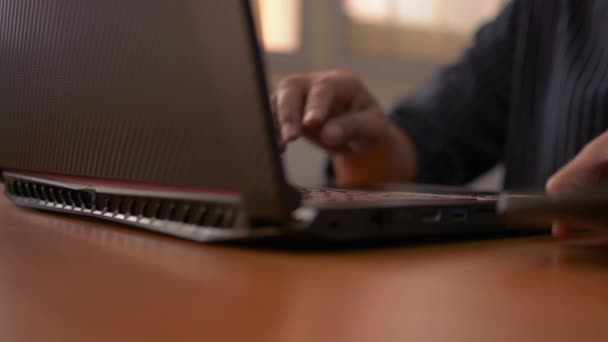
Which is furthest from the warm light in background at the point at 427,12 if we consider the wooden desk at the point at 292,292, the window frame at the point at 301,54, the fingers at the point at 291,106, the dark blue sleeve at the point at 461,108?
the wooden desk at the point at 292,292

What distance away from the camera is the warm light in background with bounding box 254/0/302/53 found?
1749 mm

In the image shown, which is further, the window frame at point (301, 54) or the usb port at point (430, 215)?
the window frame at point (301, 54)

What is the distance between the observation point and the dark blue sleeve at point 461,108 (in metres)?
1.05

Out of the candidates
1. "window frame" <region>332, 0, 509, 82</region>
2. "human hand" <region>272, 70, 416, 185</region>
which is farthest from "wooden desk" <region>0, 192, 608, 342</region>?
"window frame" <region>332, 0, 509, 82</region>

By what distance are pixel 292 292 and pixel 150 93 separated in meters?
0.14

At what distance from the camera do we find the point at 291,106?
2.22 feet

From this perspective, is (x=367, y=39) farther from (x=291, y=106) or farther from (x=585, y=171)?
(x=585, y=171)

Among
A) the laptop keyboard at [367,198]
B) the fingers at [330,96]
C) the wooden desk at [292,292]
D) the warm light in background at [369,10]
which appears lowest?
the warm light in background at [369,10]

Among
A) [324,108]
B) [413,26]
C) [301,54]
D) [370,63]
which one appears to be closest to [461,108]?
[324,108]

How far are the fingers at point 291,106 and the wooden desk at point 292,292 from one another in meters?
0.29

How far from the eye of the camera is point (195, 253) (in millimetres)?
314

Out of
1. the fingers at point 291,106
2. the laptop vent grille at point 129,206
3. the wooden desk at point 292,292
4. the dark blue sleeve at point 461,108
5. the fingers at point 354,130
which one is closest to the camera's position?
the wooden desk at point 292,292

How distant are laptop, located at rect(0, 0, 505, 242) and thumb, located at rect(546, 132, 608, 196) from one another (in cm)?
5

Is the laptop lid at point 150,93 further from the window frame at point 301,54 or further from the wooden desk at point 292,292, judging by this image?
the window frame at point 301,54
